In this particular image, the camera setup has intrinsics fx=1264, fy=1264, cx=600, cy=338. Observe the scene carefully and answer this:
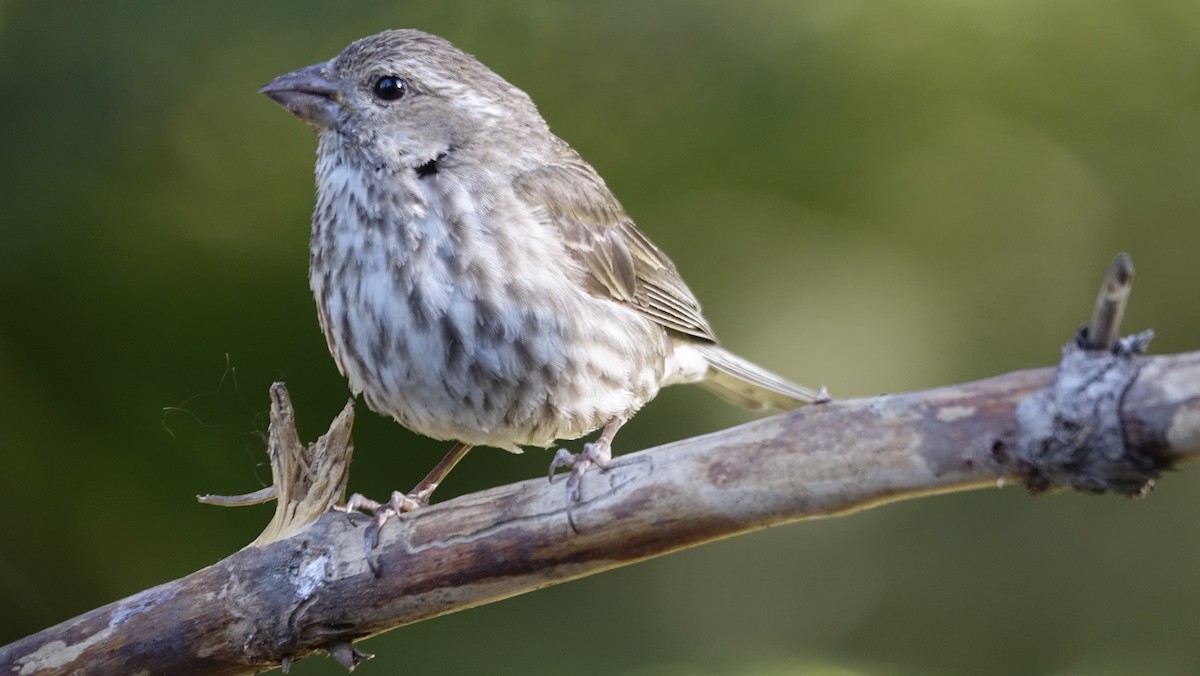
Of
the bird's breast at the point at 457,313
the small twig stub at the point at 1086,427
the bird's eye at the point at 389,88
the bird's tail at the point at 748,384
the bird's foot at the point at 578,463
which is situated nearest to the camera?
the small twig stub at the point at 1086,427

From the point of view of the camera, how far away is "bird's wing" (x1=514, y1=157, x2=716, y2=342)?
3.65m

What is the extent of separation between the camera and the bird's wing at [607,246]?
3648 millimetres

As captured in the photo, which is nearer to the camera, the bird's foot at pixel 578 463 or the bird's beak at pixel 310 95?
the bird's foot at pixel 578 463

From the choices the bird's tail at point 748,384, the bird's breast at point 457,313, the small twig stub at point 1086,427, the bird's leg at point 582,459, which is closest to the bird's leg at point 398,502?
the bird's breast at point 457,313

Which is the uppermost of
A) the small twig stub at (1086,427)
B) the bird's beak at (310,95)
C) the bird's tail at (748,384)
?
the bird's tail at (748,384)

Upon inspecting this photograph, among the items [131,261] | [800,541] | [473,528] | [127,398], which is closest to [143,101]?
[131,261]

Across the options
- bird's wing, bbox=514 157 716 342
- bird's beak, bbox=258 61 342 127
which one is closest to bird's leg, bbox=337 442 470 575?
bird's wing, bbox=514 157 716 342

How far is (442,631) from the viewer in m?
3.58

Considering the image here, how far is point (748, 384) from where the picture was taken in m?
4.07

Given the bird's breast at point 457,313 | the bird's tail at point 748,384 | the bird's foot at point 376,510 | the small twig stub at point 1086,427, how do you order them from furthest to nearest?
the bird's tail at point 748,384 → the bird's breast at point 457,313 → the bird's foot at point 376,510 → the small twig stub at point 1086,427

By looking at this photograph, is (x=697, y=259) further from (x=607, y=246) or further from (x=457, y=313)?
(x=457, y=313)

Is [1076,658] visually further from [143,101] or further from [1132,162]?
[143,101]

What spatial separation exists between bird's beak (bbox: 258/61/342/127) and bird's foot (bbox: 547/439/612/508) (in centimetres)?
123

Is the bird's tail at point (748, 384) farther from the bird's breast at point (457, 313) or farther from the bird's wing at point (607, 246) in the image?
the bird's breast at point (457, 313)
